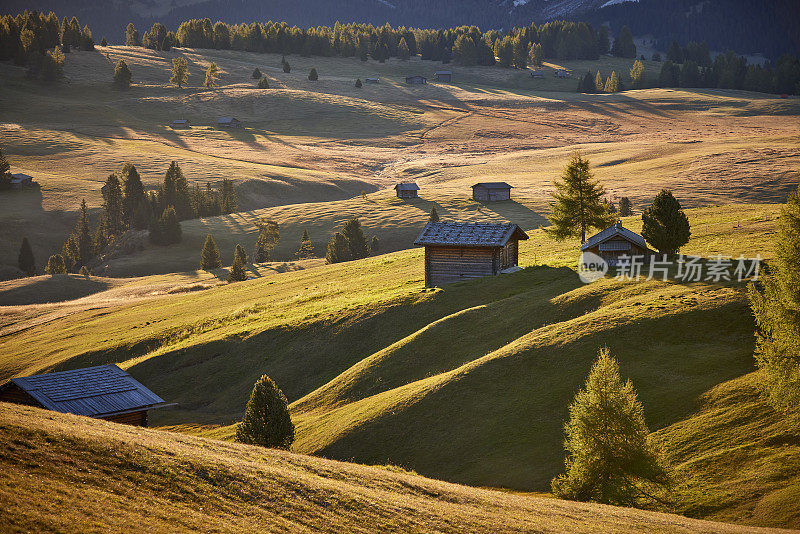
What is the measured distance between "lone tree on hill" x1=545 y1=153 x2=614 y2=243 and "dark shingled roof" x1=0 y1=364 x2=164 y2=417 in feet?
115

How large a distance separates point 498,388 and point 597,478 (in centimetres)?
916

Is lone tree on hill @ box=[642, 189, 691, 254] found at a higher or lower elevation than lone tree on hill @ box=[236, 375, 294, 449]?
higher

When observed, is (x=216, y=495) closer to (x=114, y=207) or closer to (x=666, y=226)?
(x=666, y=226)

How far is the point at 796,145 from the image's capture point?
411 feet

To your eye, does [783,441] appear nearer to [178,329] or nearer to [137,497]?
[137,497]

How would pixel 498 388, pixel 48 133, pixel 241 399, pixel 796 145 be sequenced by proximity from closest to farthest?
1. pixel 498 388
2. pixel 241 399
3. pixel 796 145
4. pixel 48 133

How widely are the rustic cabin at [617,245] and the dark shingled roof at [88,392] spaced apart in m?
30.6

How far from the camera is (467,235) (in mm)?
55312

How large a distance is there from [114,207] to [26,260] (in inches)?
841

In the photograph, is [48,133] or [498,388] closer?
[498,388]

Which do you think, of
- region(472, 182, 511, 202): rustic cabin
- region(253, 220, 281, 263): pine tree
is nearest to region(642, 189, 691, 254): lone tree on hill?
region(253, 220, 281, 263): pine tree

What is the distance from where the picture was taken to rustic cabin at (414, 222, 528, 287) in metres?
54.2

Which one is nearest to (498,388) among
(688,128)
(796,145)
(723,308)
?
(723,308)

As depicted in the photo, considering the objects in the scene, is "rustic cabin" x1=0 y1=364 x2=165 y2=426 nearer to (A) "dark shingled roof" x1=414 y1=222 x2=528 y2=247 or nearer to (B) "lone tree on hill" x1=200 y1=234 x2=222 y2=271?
(A) "dark shingled roof" x1=414 y1=222 x2=528 y2=247
